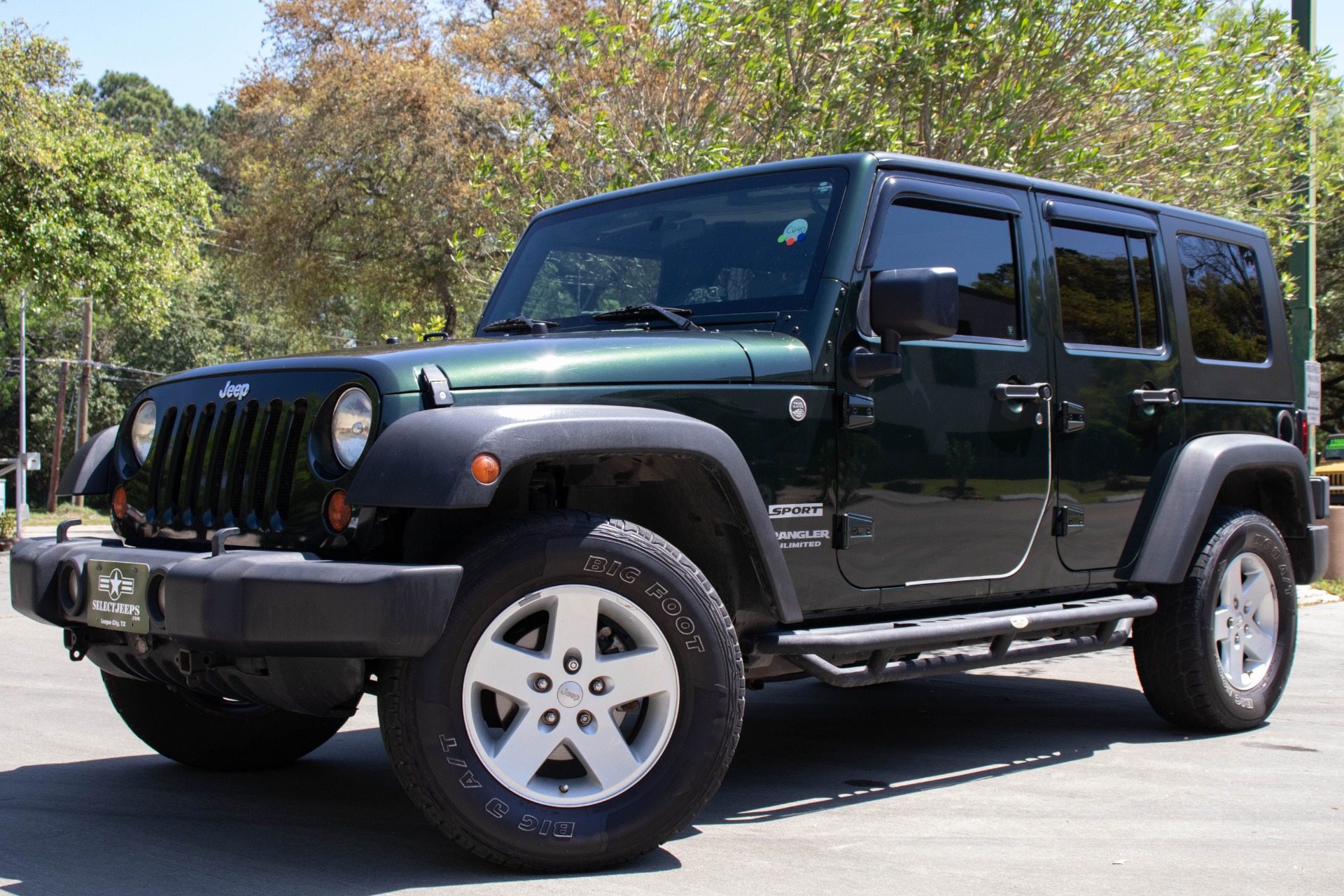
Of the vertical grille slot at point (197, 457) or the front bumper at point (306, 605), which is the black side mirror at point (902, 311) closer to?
the front bumper at point (306, 605)

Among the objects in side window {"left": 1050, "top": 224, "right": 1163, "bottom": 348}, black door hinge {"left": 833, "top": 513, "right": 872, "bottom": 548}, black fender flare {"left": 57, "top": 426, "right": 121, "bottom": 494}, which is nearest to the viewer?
black door hinge {"left": 833, "top": 513, "right": 872, "bottom": 548}

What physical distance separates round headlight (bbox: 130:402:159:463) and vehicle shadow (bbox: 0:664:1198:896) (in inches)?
44.6

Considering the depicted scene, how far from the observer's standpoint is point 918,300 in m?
3.96

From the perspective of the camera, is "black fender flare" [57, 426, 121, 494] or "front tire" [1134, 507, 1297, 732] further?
"front tire" [1134, 507, 1297, 732]

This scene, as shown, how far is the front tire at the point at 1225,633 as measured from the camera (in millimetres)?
5301

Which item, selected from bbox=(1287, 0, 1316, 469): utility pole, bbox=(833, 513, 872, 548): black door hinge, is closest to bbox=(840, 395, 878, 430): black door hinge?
bbox=(833, 513, 872, 548): black door hinge

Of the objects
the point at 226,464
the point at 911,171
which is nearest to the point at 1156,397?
the point at 911,171

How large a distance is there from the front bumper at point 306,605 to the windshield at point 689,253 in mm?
1537

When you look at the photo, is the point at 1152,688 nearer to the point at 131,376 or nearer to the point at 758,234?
the point at 758,234

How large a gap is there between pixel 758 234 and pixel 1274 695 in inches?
126

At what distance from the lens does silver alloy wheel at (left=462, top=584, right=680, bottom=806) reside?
335cm

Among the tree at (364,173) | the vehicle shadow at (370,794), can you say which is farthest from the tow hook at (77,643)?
the tree at (364,173)

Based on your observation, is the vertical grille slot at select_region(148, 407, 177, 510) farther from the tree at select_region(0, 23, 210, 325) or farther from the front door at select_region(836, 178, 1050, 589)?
the tree at select_region(0, 23, 210, 325)

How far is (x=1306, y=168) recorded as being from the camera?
32.5 ft
